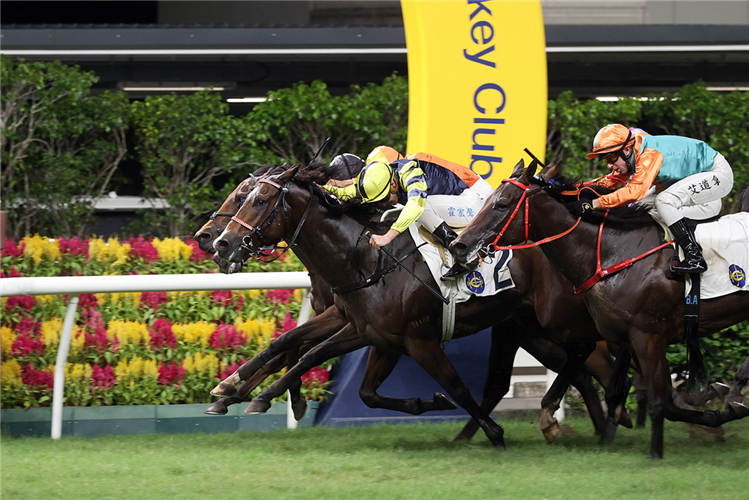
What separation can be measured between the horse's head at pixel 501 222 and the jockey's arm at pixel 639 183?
0.38 meters

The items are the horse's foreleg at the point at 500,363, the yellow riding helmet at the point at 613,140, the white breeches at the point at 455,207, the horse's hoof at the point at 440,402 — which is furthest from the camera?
the horse's foreleg at the point at 500,363

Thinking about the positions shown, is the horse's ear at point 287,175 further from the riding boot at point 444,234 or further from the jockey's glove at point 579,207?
the jockey's glove at point 579,207

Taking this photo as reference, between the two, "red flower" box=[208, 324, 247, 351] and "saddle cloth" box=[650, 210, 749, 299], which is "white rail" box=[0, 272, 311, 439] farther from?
"saddle cloth" box=[650, 210, 749, 299]

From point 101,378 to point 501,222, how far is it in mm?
2598

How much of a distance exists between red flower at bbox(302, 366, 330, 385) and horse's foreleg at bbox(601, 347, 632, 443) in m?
1.76

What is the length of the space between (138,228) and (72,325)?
4847 millimetres

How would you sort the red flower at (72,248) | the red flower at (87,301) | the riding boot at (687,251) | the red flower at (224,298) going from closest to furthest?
the riding boot at (687,251) < the red flower at (87,301) < the red flower at (224,298) < the red flower at (72,248)

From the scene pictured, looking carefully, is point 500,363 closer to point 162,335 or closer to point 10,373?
point 162,335

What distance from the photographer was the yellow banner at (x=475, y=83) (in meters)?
6.60

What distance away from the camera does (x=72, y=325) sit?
5.40 meters

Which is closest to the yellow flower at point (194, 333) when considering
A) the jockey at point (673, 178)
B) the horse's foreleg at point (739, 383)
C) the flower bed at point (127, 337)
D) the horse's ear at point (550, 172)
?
the flower bed at point (127, 337)

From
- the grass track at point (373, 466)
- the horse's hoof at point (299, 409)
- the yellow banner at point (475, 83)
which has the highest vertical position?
the yellow banner at point (475, 83)

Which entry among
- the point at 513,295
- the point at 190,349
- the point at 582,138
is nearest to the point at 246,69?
the point at 582,138

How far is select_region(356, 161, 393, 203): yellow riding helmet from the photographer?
16.6ft
